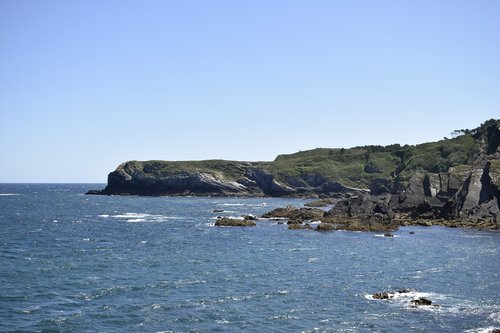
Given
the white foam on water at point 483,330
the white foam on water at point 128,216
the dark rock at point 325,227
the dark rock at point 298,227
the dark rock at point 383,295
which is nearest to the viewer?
the white foam on water at point 483,330

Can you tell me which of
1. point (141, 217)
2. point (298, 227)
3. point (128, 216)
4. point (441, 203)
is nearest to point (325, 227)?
point (298, 227)

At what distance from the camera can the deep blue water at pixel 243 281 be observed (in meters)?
33.0

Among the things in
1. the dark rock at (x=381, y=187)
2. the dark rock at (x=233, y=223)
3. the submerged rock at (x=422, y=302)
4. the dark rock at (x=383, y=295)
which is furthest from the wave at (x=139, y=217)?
the dark rock at (x=381, y=187)

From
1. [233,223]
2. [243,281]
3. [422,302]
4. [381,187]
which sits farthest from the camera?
[381,187]

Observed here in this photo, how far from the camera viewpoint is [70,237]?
240ft

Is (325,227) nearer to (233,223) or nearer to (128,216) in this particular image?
(233,223)

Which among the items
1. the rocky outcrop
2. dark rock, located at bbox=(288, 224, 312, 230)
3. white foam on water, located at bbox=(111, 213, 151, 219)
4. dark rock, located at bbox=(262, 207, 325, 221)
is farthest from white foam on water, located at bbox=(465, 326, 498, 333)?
white foam on water, located at bbox=(111, 213, 151, 219)

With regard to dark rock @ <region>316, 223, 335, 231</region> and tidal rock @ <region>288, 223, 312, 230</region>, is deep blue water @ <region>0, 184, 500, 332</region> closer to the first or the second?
dark rock @ <region>316, 223, 335, 231</region>

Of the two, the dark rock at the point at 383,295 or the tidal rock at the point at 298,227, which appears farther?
the tidal rock at the point at 298,227

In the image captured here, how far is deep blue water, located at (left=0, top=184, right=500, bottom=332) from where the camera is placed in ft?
108

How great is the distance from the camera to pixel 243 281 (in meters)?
45.0

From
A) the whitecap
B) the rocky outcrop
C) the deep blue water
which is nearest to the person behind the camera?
the deep blue water

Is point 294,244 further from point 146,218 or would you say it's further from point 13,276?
point 146,218

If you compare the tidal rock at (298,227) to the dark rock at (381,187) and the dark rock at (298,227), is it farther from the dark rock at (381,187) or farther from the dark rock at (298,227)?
the dark rock at (381,187)
